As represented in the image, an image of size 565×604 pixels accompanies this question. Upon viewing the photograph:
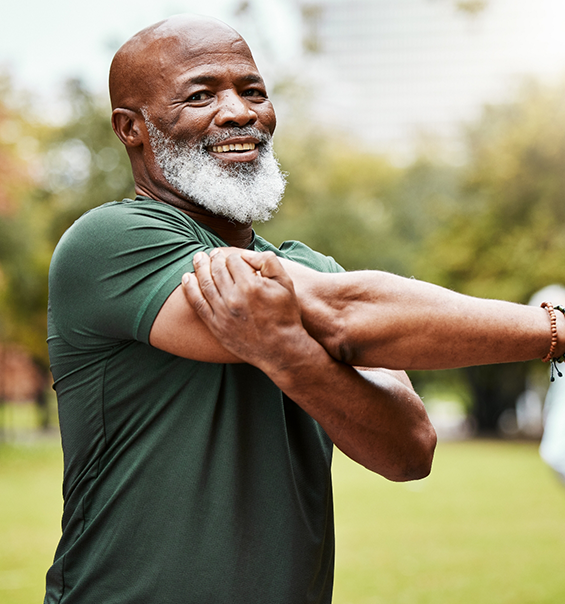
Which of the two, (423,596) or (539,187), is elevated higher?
(539,187)

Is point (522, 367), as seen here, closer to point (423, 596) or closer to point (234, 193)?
point (423, 596)

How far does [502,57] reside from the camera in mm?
36719

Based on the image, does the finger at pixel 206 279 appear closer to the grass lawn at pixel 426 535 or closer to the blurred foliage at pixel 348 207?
the grass lawn at pixel 426 535

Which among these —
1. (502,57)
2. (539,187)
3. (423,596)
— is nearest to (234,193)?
(423,596)

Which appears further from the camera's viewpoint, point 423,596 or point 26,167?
point 26,167

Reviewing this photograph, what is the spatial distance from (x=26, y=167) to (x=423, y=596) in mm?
19963

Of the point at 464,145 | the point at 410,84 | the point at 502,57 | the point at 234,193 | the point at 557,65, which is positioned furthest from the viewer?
the point at 410,84

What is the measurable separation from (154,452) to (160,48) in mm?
1139

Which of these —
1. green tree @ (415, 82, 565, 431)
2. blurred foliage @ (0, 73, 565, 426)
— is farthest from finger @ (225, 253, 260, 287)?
green tree @ (415, 82, 565, 431)

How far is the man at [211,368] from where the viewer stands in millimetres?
1915

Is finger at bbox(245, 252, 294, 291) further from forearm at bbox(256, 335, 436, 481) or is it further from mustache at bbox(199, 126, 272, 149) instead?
mustache at bbox(199, 126, 272, 149)

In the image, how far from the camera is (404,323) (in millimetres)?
1912

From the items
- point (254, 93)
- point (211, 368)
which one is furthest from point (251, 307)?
point (254, 93)

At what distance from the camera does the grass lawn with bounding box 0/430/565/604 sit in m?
10.6
